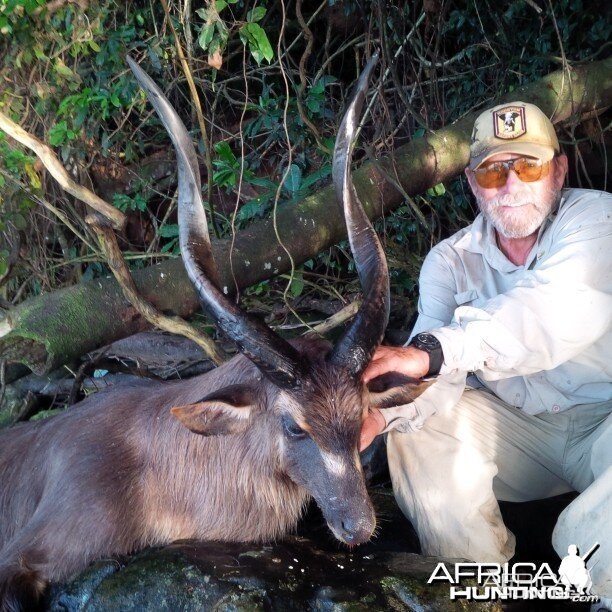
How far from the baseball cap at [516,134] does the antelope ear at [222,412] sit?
6.00 ft

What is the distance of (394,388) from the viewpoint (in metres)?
3.54

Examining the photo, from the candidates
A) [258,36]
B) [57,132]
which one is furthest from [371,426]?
[57,132]

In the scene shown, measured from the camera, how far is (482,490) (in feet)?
12.4

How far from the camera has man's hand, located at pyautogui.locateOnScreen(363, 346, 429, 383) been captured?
3.49 metres

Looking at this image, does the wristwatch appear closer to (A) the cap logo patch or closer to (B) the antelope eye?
(B) the antelope eye

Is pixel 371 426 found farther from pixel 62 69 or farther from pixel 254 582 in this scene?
pixel 62 69

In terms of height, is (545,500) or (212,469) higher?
(212,469)

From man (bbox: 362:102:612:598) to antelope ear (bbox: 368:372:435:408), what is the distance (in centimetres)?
4

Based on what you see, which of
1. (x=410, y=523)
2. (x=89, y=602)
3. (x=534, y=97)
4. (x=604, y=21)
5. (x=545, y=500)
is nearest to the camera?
(x=89, y=602)

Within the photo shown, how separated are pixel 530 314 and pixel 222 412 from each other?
147cm

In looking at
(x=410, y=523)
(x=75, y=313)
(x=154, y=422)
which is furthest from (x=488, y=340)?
(x=75, y=313)

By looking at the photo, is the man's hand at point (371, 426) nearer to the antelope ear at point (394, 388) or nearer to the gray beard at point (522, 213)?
the antelope ear at point (394, 388)

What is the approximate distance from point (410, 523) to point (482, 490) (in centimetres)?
53

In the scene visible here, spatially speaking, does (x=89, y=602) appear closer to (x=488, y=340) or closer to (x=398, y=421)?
(x=398, y=421)
